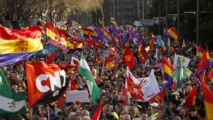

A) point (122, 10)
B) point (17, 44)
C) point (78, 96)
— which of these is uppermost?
point (17, 44)

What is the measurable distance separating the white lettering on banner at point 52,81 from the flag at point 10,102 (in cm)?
49

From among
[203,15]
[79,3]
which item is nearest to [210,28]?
→ [203,15]

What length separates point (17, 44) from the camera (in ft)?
35.3

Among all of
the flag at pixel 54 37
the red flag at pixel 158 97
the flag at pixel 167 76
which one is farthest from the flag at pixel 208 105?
Result: the flag at pixel 54 37

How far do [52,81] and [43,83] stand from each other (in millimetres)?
221

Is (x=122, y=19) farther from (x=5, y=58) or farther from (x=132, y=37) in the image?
(x=5, y=58)

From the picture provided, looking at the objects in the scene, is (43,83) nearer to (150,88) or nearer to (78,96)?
(78,96)

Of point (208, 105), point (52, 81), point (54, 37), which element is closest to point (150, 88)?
point (52, 81)

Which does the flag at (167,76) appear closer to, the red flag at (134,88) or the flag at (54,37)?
the red flag at (134,88)

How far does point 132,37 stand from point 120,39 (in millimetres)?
1823

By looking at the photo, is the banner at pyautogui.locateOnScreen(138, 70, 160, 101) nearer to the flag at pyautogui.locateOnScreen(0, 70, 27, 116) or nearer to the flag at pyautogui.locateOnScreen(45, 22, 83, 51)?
the flag at pyautogui.locateOnScreen(0, 70, 27, 116)

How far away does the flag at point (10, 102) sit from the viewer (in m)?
9.04

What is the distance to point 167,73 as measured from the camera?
1480 cm

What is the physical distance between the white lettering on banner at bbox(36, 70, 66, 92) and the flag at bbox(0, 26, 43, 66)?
139 centimetres
